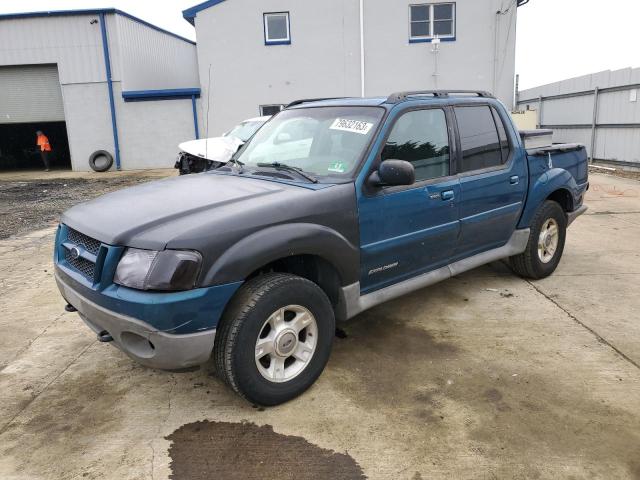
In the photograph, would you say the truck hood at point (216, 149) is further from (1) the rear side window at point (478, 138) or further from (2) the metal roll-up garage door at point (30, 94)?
(2) the metal roll-up garage door at point (30, 94)

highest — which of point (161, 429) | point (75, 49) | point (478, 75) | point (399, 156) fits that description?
point (75, 49)

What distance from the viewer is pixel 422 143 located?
12.9 ft

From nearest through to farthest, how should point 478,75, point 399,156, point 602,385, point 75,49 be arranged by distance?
1. point 602,385
2. point 399,156
3. point 478,75
4. point 75,49

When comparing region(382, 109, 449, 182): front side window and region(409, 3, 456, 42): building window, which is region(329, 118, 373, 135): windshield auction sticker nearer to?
region(382, 109, 449, 182): front side window

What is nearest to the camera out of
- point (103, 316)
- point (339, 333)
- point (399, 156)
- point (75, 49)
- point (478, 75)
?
point (103, 316)

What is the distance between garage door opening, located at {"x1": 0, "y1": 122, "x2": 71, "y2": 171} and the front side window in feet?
77.0

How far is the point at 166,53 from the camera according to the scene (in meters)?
22.4

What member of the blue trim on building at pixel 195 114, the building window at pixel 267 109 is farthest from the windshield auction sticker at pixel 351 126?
the blue trim on building at pixel 195 114

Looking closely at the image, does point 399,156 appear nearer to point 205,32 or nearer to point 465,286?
point 465,286

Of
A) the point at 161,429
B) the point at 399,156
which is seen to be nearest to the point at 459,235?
the point at 399,156

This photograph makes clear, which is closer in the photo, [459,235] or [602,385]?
[602,385]

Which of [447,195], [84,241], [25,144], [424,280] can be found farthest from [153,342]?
[25,144]

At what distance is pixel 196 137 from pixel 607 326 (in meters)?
17.2

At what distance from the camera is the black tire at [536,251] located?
16.4 feet
